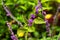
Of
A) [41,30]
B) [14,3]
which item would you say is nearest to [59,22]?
[41,30]

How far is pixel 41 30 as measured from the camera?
66.9 inches

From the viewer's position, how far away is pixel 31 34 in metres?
1.65

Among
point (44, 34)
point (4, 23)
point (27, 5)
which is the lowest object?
point (44, 34)

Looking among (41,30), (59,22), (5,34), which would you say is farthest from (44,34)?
(5,34)

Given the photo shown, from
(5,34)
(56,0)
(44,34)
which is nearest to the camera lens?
(44,34)

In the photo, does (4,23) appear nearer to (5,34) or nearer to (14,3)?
(5,34)

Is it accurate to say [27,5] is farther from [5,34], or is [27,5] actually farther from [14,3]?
[5,34]

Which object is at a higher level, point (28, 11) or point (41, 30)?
point (28, 11)

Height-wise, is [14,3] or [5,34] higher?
[14,3]

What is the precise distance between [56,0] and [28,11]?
29 centimetres

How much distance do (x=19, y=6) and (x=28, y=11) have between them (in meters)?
0.10

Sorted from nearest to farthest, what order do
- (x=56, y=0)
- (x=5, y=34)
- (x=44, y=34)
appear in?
(x=44, y=34)
(x=5, y=34)
(x=56, y=0)

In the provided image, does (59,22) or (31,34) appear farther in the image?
(59,22)

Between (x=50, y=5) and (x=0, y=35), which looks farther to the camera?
(x=50, y=5)
